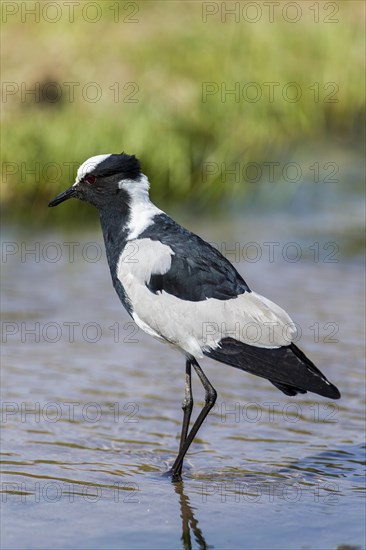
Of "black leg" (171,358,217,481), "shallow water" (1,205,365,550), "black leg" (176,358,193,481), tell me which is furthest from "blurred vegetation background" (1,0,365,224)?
"black leg" (171,358,217,481)

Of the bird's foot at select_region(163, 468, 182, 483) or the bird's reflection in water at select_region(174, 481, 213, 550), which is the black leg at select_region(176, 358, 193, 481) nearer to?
the bird's foot at select_region(163, 468, 182, 483)

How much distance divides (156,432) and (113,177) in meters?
1.33

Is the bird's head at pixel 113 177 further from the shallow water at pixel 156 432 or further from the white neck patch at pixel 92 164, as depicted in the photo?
the shallow water at pixel 156 432

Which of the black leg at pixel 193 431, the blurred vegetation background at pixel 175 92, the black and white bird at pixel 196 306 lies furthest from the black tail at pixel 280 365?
the blurred vegetation background at pixel 175 92

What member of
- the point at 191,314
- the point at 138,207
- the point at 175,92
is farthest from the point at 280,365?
the point at 175,92

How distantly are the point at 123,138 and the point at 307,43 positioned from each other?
3801mm

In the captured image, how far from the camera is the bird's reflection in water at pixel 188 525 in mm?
4438

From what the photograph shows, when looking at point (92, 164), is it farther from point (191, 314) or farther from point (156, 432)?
point (156, 432)

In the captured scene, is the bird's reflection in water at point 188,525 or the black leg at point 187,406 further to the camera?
the black leg at point 187,406

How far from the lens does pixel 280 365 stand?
4977 millimetres

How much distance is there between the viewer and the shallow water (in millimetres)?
4578

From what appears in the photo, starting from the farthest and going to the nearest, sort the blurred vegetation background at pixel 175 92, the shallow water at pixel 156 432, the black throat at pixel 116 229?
the blurred vegetation background at pixel 175 92, the black throat at pixel 116 229, the shallow water at pixel 156 432

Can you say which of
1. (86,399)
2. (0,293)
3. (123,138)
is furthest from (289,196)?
(86,399)

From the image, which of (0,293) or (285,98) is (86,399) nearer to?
(0,293)
